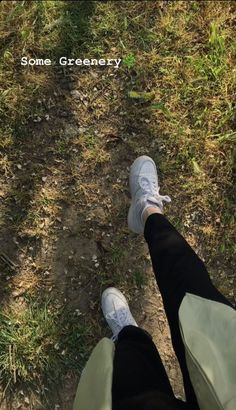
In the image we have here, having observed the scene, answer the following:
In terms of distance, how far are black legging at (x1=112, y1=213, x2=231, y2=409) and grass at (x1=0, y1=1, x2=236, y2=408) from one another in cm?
51

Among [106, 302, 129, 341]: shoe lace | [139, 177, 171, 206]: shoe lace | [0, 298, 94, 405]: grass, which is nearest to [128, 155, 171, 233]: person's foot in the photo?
[139, 177, 171, 206]: shoe lace

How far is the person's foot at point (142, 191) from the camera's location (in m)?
2.56

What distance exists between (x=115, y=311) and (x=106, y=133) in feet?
2.89

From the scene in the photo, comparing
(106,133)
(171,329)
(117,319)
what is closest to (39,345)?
(117,319)

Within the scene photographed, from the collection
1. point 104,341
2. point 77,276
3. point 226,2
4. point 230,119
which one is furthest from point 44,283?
point 226,2

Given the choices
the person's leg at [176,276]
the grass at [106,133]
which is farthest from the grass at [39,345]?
the person's leg at [176,276]

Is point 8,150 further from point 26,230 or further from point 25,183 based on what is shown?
point 26,230

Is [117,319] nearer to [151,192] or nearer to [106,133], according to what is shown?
[151,192]

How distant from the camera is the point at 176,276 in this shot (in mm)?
2049

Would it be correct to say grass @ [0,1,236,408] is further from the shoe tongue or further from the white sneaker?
the shoe tongue

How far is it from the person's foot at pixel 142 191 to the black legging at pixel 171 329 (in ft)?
0.82

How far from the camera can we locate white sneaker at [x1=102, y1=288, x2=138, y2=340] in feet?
8.27

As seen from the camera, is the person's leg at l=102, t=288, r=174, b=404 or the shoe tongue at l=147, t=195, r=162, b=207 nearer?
the person's leg at l=102, t=288, r=174, b=404

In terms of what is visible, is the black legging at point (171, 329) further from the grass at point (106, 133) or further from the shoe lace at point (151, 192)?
the grass at point (106, 133)
